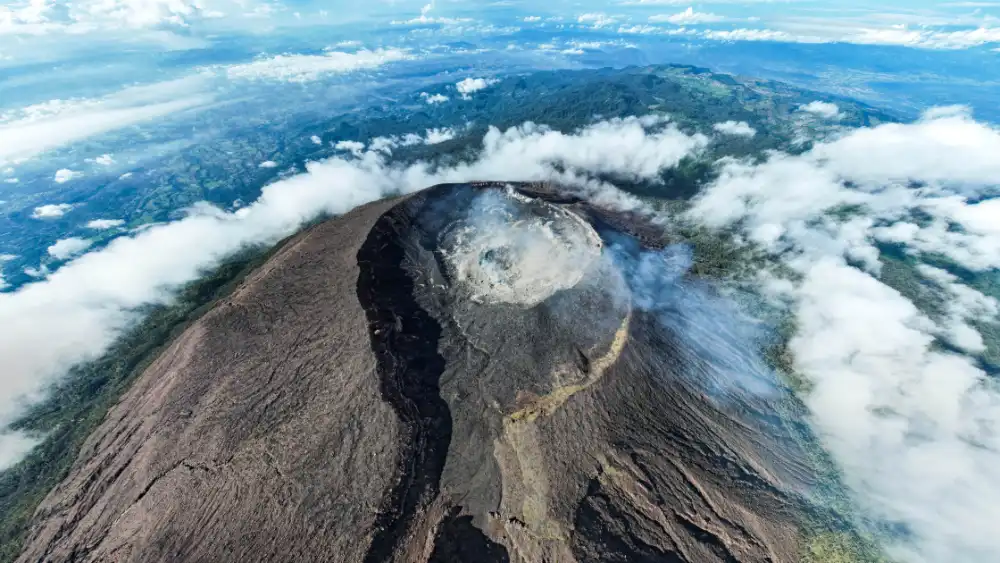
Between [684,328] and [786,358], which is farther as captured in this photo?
[786,358]

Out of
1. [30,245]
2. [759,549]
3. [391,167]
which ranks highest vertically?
[759,549]

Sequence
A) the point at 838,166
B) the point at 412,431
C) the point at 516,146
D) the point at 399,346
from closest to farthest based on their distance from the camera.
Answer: the point at 412,431 < the point at 399,346 < the point at 838,166 < the point at 516,146

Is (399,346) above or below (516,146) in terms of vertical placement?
above

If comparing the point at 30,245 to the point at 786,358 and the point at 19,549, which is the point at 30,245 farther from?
the point at 786,358

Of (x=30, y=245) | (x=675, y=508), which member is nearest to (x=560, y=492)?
(x=675, y=508)

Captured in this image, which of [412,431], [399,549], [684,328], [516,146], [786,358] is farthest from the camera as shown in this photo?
[516,146]

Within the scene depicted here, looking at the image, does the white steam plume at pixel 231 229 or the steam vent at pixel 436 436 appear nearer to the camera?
the steam vent at pixel 436 436

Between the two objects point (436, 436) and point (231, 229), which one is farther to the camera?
point (231, 229)

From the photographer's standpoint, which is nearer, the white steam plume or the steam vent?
the steam vent
